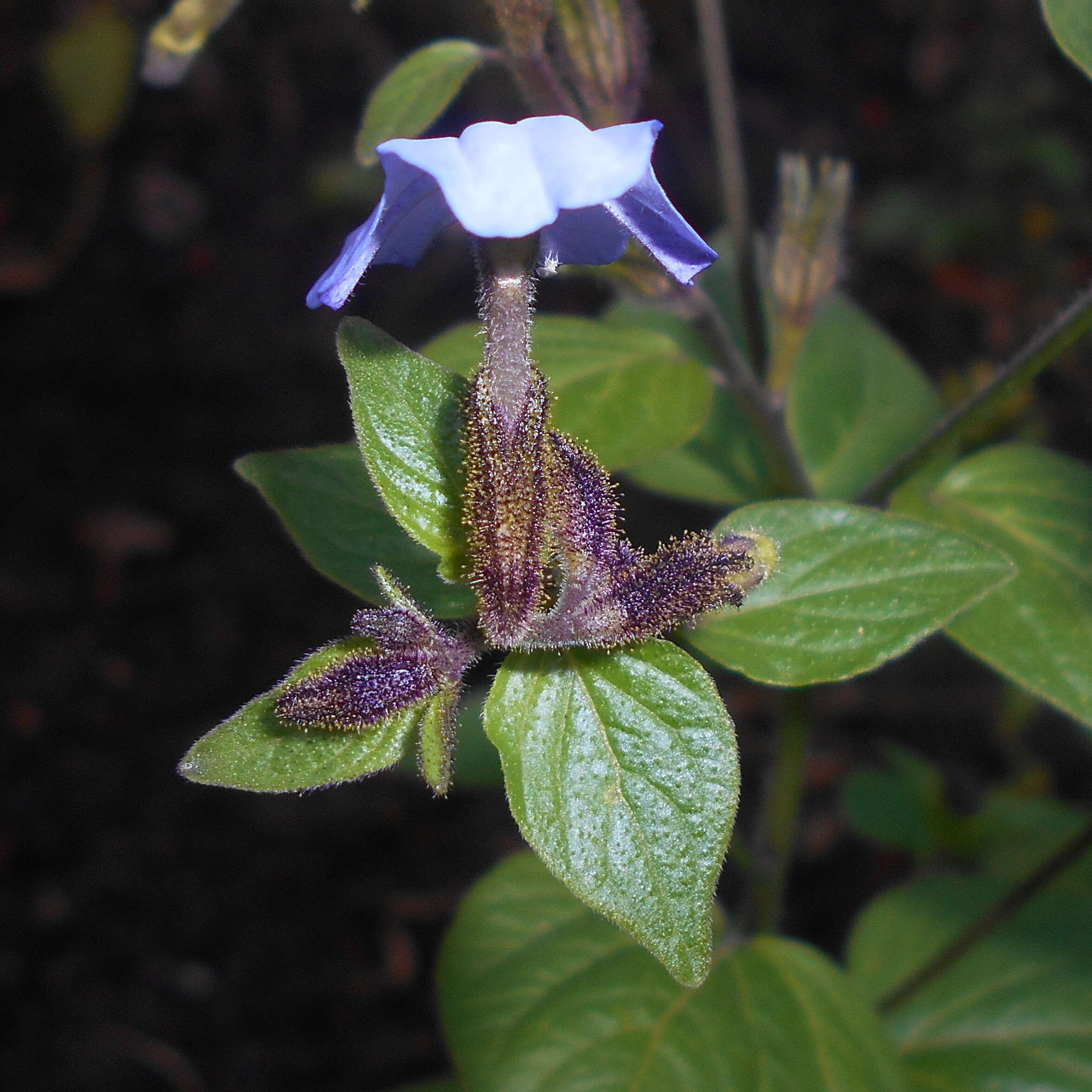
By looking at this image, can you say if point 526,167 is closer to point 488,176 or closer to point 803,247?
point 488,176

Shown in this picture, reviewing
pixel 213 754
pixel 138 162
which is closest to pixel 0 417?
pixel 138 162

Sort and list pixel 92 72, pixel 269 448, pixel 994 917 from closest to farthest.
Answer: pixel 994 917 < pixel 269 448 < pixel 92 72

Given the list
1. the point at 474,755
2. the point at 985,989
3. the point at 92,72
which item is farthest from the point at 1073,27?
the point at 92,72

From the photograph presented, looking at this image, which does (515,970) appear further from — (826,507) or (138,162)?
(138,162)

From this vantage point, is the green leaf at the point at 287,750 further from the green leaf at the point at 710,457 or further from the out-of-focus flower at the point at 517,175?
the green leaf at the point at 710,457

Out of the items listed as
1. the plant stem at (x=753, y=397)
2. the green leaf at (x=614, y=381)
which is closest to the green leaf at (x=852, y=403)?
the plant stem at (x=753, y=397)
